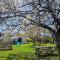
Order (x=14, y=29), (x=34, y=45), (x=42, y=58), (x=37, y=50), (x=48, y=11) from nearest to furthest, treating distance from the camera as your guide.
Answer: (x=48, y=11) → (x=14, y=29) → (x=42, y=58) → (x=37, y=50) → (x=34, y=45)

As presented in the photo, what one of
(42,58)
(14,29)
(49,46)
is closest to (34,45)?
(49,46)

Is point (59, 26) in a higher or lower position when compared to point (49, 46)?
higher

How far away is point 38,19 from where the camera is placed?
12.2 metres

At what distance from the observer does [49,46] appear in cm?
2206

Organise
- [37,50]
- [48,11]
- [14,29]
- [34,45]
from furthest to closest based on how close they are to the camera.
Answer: [34,45]
[37,50]
[14,29]
[48,11]

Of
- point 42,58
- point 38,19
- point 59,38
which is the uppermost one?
point 38,19

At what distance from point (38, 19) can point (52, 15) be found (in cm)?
67

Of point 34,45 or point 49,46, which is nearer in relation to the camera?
point 49,46

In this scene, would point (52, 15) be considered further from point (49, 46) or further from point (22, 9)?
point (49, 46)

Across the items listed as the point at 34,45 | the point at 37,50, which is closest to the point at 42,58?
the point at 37,50

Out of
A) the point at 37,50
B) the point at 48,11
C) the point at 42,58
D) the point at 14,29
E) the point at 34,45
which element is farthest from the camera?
the point at 34,45

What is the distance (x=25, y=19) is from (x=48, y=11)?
1.23 metres

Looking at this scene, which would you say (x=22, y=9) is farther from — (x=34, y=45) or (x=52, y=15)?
(x=34, y=45)

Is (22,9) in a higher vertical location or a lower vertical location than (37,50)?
higher
